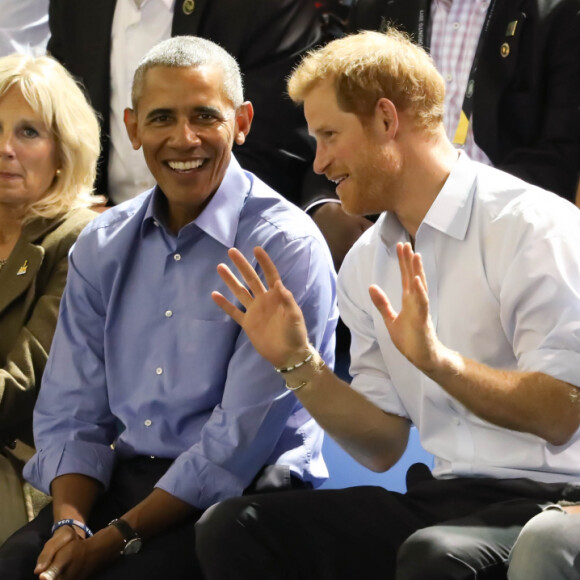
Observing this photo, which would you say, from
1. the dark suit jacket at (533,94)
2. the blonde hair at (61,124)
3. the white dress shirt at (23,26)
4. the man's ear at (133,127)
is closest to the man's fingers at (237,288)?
the man's ear at (133,127)

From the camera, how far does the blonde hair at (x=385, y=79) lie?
6.31ft

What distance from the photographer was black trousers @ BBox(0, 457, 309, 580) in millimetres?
1925

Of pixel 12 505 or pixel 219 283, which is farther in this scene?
pixel 12 505

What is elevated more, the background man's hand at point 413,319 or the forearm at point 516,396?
the background man's hand at point 413,319

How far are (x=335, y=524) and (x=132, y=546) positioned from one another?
38 cm

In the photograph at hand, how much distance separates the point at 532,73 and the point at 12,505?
1639 millimetres

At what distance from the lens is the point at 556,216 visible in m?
1.77

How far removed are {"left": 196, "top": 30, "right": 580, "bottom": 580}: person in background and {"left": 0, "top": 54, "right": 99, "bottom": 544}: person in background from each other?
67cm

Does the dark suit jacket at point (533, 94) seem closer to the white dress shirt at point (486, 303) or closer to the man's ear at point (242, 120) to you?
the man's ear at point (242, 120)

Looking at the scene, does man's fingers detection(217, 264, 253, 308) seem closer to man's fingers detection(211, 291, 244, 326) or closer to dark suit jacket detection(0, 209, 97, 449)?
man's fingers detection(211, 291, 244, 326)

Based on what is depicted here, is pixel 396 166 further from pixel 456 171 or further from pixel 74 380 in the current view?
pixel 74 380

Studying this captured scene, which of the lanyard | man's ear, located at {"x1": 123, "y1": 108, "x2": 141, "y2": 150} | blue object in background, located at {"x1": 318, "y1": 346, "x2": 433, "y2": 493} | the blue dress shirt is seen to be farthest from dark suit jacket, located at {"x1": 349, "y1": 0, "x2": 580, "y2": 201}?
man's ear, located at {"x1": 123, "y1": 108, "x2": 141, "y2": 150}

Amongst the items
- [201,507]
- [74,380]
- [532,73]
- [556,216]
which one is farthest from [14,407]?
[532,73]

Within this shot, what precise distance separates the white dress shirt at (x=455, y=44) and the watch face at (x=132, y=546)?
4.94 ft
